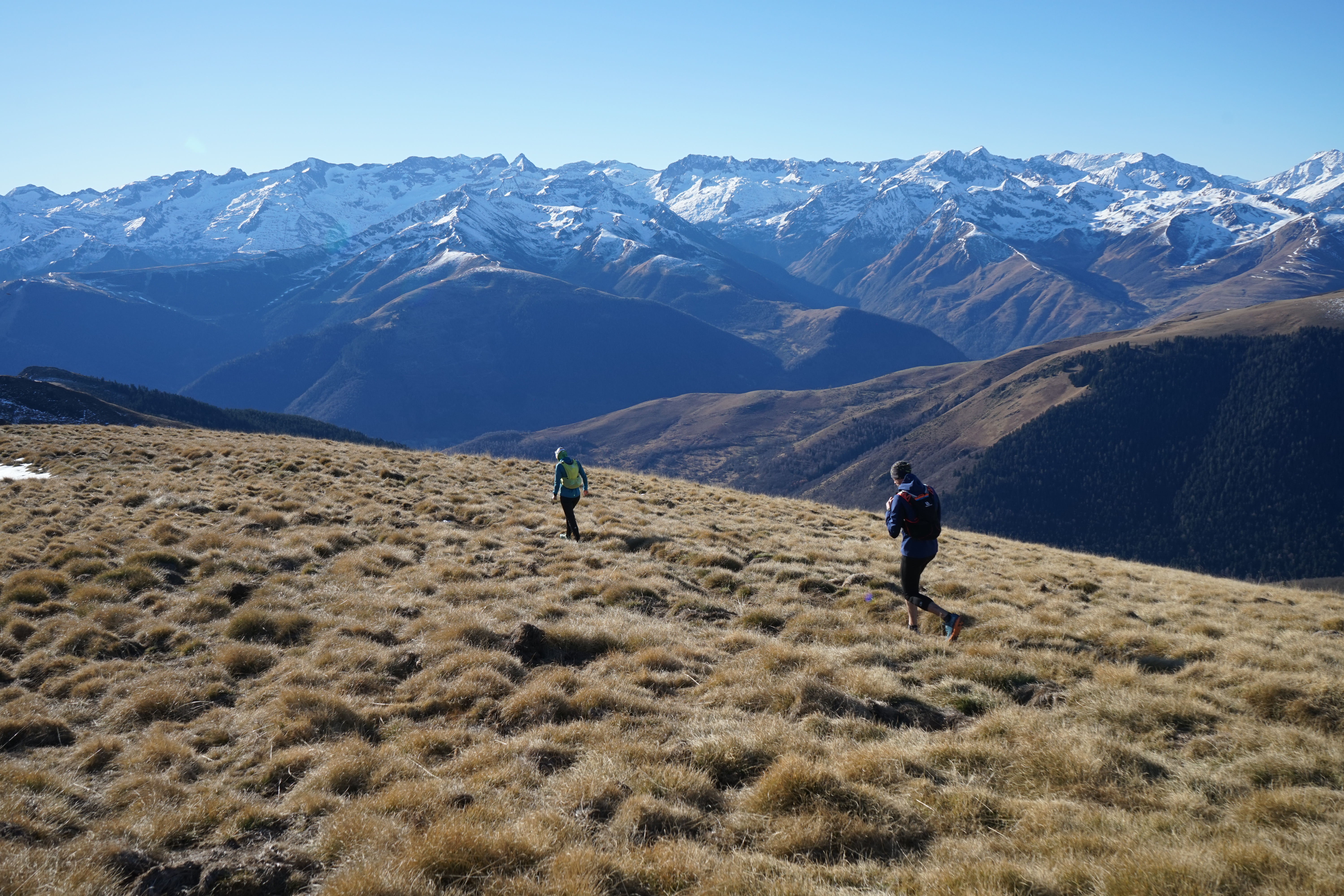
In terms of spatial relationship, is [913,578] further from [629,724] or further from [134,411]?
[134,411]

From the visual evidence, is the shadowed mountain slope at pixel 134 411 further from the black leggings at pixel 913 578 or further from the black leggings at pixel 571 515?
the black leggings at pixel 913 578

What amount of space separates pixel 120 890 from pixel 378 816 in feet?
6.28

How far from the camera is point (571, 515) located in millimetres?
19062

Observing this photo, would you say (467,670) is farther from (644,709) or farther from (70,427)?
(70,427)

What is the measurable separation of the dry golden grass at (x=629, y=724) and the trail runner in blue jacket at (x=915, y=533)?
69 centimetres

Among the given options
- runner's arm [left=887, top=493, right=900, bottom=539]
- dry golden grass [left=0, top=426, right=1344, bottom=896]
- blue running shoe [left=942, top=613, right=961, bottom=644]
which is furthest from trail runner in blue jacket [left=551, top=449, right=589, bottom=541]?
blue running shoe [left=942, top=613, right=961, bottom=644]

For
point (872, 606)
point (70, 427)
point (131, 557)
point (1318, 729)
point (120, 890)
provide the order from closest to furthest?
point (120, 890)
point (1318, 729)
point (872, 606)
point (131, 557)
point (70, 427)

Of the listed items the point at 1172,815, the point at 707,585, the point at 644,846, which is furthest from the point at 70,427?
the point at 1172,815

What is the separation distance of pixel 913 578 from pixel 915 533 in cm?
80

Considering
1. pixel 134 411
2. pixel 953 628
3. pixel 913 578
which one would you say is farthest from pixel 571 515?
pixel 134 411

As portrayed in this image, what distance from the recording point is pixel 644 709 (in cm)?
902

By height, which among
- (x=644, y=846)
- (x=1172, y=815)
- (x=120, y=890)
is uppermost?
(x=1172, y=815)

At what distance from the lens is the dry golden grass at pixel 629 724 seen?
230 inches

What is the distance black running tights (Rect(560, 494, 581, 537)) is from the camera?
19.0 meters
